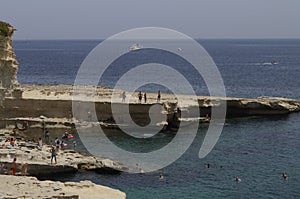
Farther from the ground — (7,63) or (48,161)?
(7,63)

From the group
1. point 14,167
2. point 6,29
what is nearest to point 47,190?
point 14,167

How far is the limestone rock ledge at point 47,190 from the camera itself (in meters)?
22.3

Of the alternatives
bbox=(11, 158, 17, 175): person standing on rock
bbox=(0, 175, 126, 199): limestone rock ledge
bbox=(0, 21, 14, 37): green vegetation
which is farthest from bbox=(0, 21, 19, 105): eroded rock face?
bbox=(0, 175, 126, 199): limestone rock ledge

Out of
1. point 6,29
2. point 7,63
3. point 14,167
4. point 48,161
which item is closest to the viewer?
point 14,167

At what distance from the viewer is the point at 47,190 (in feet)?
76.3

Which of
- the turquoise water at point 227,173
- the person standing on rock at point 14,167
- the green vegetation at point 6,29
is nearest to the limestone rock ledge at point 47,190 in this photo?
the turquoise water at point 227,173

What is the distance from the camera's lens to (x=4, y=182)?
80.5 ft

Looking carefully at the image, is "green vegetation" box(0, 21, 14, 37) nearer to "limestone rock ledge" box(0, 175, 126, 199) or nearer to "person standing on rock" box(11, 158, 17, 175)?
"person standing on rock" box(11, 158, 17, 175)

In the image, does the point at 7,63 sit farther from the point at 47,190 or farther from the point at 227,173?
the point at 47,190

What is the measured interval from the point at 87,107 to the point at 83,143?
6675 millimetres

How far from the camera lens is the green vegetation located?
42.0 meters

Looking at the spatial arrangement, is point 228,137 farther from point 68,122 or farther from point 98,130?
point 68,122

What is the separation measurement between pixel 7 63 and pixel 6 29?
9.76 ft

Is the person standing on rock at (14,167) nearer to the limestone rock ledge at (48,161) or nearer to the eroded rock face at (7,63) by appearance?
the limestone rock ledge at (48,161)
